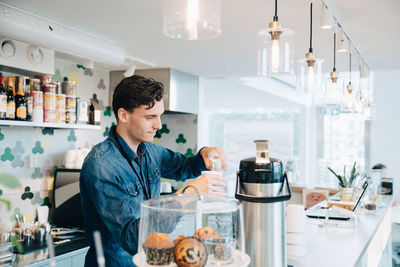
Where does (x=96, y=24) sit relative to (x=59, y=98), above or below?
above

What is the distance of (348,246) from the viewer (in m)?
1.99

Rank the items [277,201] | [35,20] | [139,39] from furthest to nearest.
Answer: [139,39]
[35,20]
[277,201]

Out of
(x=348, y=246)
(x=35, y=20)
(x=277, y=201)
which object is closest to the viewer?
(x=277, y=201)

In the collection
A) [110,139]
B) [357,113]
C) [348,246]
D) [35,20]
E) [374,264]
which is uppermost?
[35,20]

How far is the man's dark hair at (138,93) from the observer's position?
163 cm

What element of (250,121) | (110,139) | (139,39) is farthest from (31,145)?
(250,121)

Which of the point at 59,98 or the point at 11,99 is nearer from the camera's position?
the point at 11,99

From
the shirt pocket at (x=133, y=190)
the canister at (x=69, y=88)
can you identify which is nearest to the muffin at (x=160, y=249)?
the shirt pocket at (x=133, y=190)

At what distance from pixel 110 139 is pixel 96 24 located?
55.5 inches

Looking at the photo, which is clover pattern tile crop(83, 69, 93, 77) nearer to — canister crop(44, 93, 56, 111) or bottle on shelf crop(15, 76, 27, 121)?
canister crop(44, 93, 56, 111)

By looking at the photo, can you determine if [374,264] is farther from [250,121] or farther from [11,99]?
[250,121]

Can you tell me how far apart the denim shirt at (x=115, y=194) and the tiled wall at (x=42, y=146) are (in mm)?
1459

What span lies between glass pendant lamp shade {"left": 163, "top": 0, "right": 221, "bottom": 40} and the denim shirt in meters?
0.64

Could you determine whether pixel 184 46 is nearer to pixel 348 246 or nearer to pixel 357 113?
pixel 357 113
